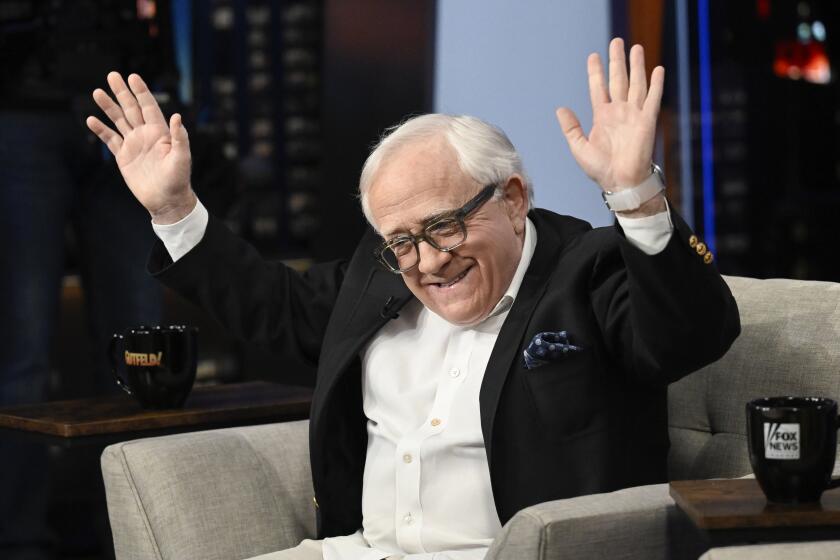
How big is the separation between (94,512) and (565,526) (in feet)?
8.62

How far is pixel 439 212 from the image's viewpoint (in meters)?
1.98

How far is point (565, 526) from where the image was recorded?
159 cm

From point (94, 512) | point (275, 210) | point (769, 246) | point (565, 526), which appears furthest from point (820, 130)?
point (565, 526)

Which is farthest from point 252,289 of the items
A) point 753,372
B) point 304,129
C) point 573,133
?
point 304,129

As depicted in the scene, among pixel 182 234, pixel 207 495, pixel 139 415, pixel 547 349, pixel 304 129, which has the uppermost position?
pixel 304 129

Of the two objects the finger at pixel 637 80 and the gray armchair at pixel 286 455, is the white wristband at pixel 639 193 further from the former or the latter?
the gray armchair at pixel 286 455

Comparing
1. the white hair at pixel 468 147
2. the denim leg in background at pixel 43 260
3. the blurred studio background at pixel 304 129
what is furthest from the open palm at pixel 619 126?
the denim leg in background at pixel 43 260

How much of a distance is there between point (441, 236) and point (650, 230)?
39cm

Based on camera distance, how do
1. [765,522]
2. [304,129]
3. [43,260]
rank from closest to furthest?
[765,522] → [43,260] → [304,129]

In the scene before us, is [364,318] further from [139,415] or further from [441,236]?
[139,415]

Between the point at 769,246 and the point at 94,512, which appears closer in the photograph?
the point at 94,512

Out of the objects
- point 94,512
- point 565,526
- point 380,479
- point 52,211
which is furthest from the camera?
point 94,512

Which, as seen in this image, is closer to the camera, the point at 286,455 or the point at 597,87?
the point at 597,87

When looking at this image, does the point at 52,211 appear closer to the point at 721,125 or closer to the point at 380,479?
the point at 380,479
